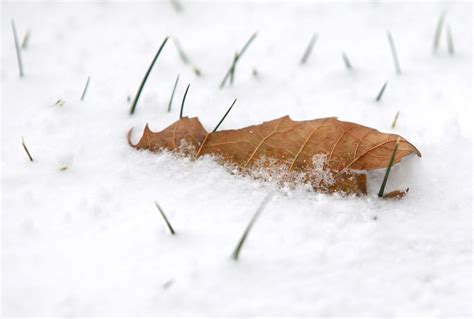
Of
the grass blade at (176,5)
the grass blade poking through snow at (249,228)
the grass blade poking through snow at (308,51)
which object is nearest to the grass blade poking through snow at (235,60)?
the grass blade poking through snow at (308,51)

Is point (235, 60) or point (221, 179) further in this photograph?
point (235, 60)

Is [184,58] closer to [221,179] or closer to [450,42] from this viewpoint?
[221,179]

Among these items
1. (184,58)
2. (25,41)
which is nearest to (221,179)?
(184,58)

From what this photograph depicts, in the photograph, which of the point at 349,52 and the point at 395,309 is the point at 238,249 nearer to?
the point at 395,309

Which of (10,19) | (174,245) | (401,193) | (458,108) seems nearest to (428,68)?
(458,108)

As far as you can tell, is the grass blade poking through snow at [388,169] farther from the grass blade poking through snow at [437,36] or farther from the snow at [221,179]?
the grass blade poking through snow at [437,36]

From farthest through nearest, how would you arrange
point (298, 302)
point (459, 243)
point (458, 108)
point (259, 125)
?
point (458, 108), point (259, 125), point (459, 243), point (298, 302)
